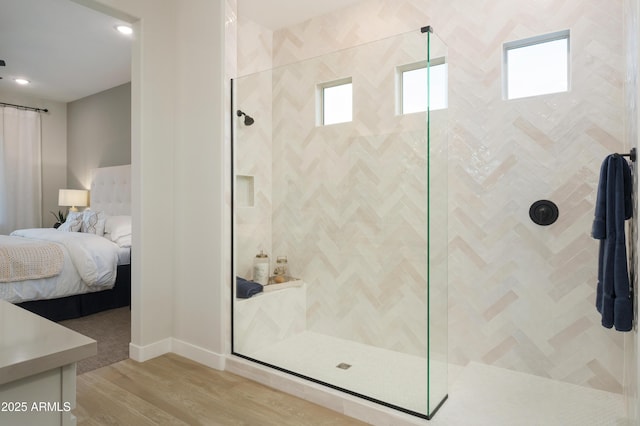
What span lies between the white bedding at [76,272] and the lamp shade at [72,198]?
1.71 m

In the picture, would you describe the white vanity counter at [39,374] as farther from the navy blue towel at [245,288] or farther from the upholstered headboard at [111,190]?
the upholstered headboard at [111,190]

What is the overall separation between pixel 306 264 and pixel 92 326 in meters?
2.11

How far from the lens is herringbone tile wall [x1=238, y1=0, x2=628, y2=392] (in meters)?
2.15

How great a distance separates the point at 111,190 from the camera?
5.38 m

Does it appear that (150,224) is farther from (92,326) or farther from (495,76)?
(495,76)

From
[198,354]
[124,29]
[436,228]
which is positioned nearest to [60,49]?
[124,29]

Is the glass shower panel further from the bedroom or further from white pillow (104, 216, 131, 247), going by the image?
white pillow (104, 216, 131, 247)

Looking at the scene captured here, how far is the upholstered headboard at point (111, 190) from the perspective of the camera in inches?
202

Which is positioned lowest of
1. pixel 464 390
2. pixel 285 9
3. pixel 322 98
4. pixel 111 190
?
pixel 464 390

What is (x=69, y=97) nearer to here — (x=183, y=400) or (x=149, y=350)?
(x=149, y=350)

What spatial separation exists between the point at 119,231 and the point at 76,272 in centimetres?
71

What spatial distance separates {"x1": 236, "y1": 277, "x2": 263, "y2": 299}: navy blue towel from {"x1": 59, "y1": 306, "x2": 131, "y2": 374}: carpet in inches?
36.7

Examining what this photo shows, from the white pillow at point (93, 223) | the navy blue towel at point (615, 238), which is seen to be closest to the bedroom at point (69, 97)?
the white pillow at point (93, 223)

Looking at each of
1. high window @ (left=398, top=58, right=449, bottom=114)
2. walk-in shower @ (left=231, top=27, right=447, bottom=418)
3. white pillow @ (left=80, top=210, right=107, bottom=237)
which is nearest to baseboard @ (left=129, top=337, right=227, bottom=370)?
walk-in shower @ (left=231, top=27, right=447, bottom=418)
